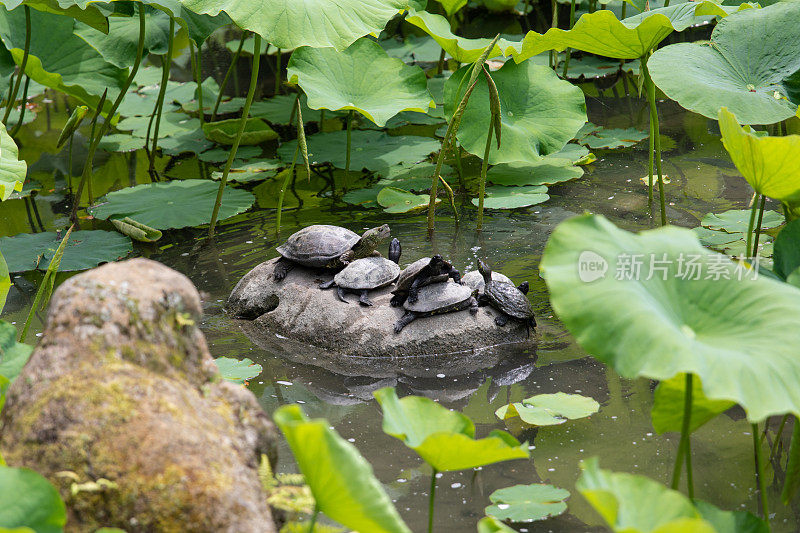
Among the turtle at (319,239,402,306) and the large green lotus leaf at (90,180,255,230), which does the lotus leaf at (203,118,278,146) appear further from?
the turtle at (319,239,402,306)

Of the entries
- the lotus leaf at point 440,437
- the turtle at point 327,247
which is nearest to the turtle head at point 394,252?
the turtle at point 327,247

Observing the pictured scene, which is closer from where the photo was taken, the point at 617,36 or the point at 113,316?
the point at 113,316

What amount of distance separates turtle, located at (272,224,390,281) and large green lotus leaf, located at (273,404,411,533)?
2.37 metres

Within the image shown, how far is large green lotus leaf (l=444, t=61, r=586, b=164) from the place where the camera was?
4.90 metres

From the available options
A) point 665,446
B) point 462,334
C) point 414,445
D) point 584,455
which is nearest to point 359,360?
point 462,334

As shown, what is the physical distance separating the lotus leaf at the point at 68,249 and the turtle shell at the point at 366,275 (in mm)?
1539

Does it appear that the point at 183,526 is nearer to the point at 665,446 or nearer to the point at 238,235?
the point at 665,446

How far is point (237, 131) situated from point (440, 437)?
15.5ft

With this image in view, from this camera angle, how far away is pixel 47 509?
144 centimetres

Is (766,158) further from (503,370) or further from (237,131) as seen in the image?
(237,131)

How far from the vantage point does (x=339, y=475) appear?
4.91 feet

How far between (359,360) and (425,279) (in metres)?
0.53

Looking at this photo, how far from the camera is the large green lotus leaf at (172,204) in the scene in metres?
4.82

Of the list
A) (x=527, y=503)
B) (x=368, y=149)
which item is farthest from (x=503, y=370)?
(x=368, y=149)
